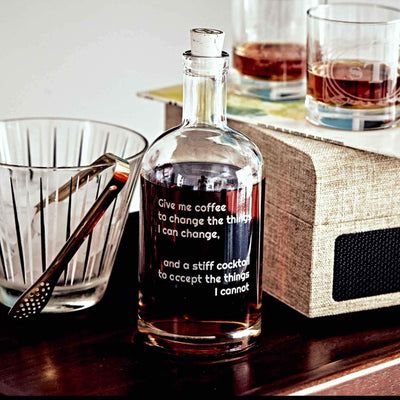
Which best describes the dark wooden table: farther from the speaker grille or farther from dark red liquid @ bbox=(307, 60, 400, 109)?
dark red liquid @ bbox=(307, 60, 400, 109)

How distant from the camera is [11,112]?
1.23m

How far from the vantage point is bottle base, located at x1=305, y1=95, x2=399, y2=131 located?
871mm

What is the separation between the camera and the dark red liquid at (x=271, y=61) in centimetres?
99

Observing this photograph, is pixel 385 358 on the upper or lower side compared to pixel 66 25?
lower

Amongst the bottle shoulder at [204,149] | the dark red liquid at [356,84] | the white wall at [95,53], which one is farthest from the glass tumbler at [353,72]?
the white wall at [95,53]

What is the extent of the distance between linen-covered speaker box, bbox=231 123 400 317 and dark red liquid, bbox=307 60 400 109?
0.06 meters

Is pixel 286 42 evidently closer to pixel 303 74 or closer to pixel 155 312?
pixel 303 74

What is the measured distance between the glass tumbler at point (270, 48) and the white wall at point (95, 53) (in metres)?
0.19

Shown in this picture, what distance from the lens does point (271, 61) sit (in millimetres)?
993

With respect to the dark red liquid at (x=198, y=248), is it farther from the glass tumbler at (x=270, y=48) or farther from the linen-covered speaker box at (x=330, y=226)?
the glass tumbler at (x=270, y=48)

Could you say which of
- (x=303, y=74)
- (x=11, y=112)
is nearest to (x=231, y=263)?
(x=303, y=74)

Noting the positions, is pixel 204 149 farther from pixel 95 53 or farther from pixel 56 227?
pixel 95 53

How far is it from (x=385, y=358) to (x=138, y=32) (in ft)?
2.22

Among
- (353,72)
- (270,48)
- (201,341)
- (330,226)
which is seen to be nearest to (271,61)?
(270,48)
